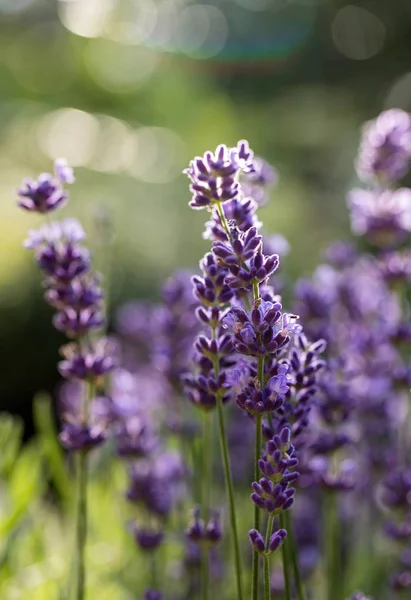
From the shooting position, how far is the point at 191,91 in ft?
34.2

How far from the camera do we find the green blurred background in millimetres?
8156

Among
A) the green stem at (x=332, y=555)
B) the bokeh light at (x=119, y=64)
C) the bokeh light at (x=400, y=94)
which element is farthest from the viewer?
the bokeh light at (x=119, y=64)

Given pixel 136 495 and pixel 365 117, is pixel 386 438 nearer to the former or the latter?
pixel 136 495

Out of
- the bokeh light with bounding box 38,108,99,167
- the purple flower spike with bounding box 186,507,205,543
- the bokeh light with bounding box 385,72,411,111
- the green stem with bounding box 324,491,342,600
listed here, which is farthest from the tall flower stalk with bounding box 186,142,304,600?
the bokeh light with bounding box 38,108,99,167

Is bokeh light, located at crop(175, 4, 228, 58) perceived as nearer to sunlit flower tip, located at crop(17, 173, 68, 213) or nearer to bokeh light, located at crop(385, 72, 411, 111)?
bokeh light, located at crop(385, 72, 411, 111)

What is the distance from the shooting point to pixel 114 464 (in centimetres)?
222

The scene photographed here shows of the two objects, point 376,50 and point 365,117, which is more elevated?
point 376,50

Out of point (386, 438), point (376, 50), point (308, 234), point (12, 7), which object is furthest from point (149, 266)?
point (12, 7)

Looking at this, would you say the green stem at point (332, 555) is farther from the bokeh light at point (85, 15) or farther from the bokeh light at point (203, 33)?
the bokeh light at point (85, 15)

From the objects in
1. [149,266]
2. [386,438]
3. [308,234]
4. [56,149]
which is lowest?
[386,438]

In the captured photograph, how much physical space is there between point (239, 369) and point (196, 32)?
10.4 meters

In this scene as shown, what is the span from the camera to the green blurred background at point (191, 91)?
816 centimetres

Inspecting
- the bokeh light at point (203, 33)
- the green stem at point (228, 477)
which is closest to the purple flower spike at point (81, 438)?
the green stem at point (228, 477)

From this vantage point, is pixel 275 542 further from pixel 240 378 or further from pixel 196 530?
pixel 196 530
